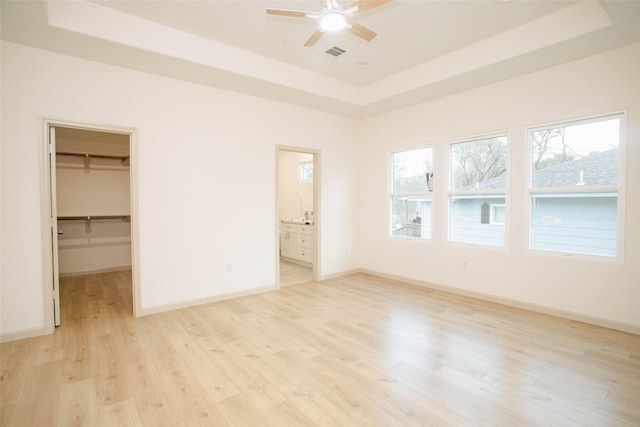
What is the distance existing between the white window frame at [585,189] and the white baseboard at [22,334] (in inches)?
217

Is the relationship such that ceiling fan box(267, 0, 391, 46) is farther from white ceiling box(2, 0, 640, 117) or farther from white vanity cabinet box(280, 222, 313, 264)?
white vanity cabinet box(280, 222, 313, 264)

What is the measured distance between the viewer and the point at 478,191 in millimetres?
4270

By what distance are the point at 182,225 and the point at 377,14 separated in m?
3.29

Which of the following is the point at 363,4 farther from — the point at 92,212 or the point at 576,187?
the point at 92,212

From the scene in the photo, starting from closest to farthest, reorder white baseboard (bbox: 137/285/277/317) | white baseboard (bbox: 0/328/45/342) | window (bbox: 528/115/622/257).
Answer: white baseboard (bbox: 0/328/45/342) → window (bbox: 528/115/622/257) → white baseboard (bbox: 137/285/277/317)

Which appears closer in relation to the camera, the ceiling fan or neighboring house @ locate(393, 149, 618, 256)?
the ceiling fan

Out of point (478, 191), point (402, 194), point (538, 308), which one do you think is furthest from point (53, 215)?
point (538, 308)

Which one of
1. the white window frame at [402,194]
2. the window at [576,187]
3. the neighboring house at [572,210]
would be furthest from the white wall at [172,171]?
the window at [576,187]

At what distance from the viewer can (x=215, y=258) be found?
4195mm

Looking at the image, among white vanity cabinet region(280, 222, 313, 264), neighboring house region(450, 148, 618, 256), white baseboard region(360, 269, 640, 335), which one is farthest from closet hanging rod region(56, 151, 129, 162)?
neighboring house region(450, 148, 618, 256)

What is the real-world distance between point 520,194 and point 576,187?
54cm

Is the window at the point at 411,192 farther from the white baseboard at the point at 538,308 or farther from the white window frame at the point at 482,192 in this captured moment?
the white baseboard at the point at 538,308

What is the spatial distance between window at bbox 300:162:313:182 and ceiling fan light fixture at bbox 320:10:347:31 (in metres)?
4.79

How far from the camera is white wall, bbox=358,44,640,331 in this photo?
123 inches
